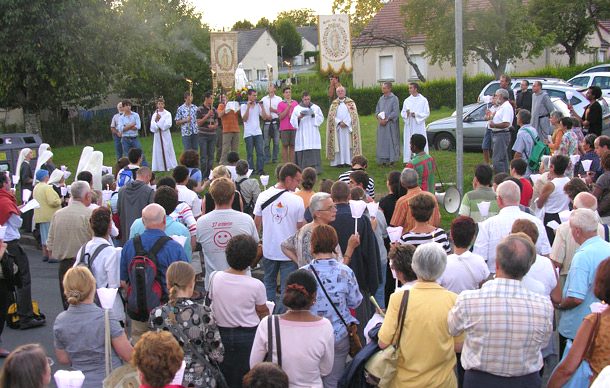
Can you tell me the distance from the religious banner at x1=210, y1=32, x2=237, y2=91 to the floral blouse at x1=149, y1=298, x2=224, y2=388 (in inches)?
541

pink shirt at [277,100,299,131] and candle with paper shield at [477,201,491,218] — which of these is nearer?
candle with paper shield at [477,201,491,218]

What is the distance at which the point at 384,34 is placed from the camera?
150ft

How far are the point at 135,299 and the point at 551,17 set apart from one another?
123 ft

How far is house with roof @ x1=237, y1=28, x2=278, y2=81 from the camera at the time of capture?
78.3m

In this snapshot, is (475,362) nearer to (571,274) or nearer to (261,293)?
(571,274)

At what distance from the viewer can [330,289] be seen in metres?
5.73

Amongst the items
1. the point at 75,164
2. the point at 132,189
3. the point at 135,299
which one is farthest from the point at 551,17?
the point at 135,299

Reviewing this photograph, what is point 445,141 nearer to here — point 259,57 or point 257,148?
point 257,148

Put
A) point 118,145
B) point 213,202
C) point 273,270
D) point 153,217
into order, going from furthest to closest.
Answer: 1. point 118,145
2. point 213,202
3. point 273,270
4. point 153,217

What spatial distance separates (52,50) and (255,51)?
192ft

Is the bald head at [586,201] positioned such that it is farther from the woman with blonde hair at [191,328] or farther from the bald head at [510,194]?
the woman with blonde hair at [191,328]

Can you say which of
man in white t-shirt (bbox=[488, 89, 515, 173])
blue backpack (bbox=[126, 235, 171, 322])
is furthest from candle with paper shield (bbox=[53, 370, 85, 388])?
man in white t-shirt (bbox=[488, 89, 515, 173])

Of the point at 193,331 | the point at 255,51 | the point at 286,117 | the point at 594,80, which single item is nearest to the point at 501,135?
Result: the point at 286,117

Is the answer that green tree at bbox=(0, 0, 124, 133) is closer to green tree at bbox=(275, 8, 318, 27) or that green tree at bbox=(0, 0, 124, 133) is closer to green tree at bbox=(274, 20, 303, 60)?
green tree at bbox=(274, 20, 303, 60)
